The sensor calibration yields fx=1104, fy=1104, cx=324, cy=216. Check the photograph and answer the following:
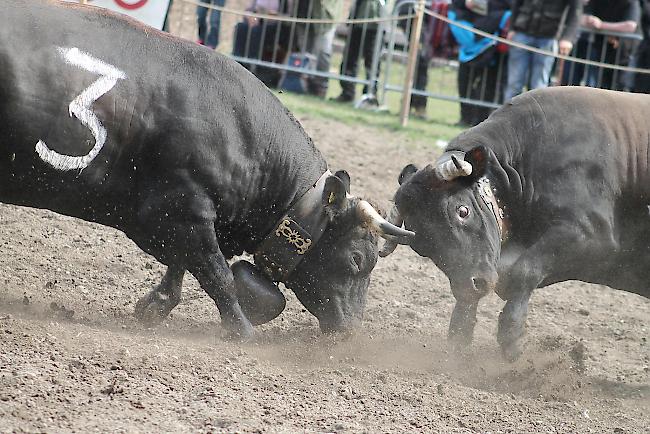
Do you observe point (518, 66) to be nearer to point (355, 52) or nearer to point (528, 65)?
point (528, 65)

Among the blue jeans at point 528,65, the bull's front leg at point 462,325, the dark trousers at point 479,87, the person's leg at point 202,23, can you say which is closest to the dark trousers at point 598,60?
the blue jeans at point 528,65

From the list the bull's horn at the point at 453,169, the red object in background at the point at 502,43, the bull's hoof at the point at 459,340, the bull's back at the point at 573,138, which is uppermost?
the red object in background at the point at 502,43

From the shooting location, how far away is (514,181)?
6.52 meters

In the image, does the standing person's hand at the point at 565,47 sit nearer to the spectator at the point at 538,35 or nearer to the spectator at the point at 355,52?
the spectator at the point at 538,35

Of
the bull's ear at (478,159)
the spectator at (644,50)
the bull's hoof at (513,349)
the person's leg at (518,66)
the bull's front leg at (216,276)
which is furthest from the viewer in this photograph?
the spectator at (644,50)

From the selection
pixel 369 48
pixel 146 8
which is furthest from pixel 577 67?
pixel 146 8

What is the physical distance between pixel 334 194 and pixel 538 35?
711cm

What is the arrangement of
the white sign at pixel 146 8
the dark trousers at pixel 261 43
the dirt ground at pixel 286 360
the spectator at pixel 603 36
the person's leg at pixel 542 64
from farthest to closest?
the dark trousers at pixel 261 43
the spectator at pixel 603 36
the person's leg at pixel 542 64
the white sign at pixel 146 8
the dirt ground at pixel 286 360

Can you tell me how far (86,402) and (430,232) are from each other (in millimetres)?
2493

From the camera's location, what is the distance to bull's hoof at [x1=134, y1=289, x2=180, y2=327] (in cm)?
631

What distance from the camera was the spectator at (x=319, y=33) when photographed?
13.1 meters

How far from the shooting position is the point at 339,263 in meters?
6.12

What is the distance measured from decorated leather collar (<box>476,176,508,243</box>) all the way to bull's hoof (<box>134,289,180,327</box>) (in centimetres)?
188

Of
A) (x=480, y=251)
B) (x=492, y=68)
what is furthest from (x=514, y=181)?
(x=492, y=68)
